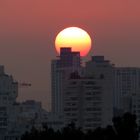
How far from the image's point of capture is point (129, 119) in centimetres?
7225

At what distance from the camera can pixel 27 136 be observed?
280 feet

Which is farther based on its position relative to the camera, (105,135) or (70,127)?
(70,127)

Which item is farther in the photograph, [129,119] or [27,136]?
[27,136]

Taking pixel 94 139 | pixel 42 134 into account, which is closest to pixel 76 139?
pixel 94 139

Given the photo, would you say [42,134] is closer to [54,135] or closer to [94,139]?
[54,135]

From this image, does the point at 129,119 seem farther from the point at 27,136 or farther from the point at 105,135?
the point at 27,136

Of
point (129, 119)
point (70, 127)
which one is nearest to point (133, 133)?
point (129, 119)

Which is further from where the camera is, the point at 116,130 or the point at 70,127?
the point at 70,127

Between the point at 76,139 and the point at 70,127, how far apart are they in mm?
5341

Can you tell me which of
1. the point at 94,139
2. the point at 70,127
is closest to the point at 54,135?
the point at 70,127

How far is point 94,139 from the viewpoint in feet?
245

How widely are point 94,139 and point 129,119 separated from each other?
3.17 m

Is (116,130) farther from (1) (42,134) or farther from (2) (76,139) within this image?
→ (1) (42,134)

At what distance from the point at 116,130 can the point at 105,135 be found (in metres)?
1.08
